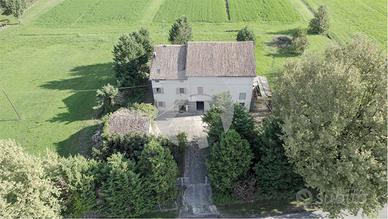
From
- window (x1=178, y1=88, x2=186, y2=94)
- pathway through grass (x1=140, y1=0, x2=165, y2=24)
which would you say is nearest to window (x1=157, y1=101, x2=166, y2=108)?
window (x1=178, y1=88, x2=186, y2=94)

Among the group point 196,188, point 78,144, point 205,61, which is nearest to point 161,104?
point 205,61

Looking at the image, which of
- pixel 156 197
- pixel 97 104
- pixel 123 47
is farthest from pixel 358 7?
pixel 156 197

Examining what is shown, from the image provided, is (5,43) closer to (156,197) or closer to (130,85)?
(130,85)

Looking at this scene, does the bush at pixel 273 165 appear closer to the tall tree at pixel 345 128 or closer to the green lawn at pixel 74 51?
the tall tree at pixel 345 128

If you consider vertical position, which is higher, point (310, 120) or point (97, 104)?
point (310, 120)

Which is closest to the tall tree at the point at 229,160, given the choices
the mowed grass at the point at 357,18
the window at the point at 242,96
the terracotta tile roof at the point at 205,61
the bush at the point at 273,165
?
the bush at the point at 273,165

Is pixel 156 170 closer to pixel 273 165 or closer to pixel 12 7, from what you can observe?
pixel 273 165

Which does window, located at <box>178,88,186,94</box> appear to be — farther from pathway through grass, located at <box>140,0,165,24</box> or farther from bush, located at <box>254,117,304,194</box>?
pathway through grass, located at <box>140,0,165,24</box>
